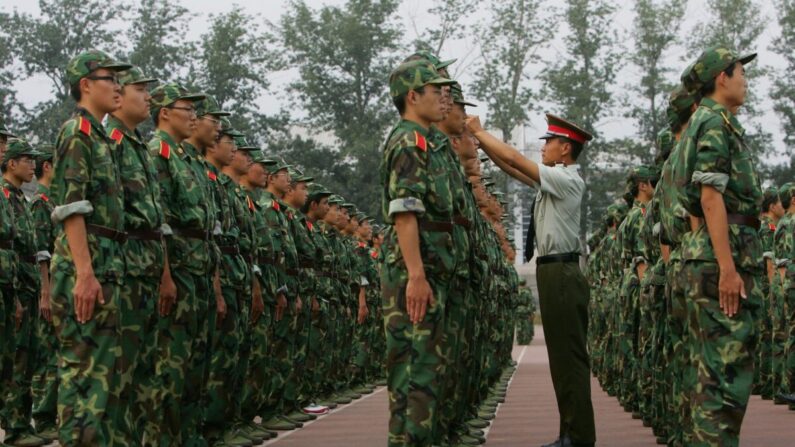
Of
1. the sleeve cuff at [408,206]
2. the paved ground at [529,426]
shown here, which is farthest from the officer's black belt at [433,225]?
the paved ground at [529,426]

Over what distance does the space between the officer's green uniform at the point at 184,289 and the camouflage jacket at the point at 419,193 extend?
144 centimetres

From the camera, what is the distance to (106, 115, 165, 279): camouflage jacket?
714cm

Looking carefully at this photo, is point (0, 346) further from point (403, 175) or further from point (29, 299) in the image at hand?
point (403, 175)

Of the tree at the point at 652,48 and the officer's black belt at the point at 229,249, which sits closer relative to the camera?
the officer's black belt at the point at 229,249

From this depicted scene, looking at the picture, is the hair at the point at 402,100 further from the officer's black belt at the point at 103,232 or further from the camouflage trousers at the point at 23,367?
the camouflage trousers at the point at 23,367

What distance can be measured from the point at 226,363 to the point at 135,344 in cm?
219

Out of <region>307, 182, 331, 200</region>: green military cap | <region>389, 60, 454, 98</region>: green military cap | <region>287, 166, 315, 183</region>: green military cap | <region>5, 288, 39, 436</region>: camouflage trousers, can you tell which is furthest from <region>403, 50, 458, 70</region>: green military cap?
<region>307, 182, 331, 200</region>: green military cap

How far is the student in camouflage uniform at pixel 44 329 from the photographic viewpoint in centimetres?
1052

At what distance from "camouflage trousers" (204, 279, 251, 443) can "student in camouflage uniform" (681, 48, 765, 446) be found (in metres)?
3.52

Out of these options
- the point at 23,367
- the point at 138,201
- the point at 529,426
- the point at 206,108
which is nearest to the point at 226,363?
the point at 206,108

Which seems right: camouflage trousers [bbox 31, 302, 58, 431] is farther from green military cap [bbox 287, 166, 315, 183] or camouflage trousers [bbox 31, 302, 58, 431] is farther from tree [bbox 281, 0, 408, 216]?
tree [bbox 281, 0, 408, 216]

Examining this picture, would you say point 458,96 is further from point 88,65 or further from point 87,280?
point 87,280

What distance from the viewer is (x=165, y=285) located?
771cm

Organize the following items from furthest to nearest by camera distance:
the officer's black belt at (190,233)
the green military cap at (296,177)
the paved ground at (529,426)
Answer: the green military cap at (296,177)
the paved ground at (529,426)
the officer's black belt at (190,233)
